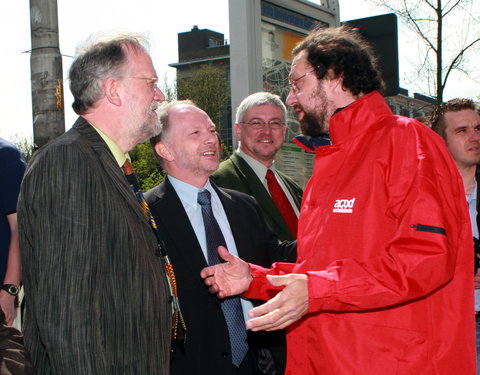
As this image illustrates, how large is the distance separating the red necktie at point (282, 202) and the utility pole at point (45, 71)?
274 cm

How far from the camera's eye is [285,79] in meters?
6.04

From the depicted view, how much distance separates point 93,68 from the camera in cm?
262

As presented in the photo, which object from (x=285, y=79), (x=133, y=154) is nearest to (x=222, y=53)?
(x=133, y=154)

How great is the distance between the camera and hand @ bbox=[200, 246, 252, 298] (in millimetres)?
2949

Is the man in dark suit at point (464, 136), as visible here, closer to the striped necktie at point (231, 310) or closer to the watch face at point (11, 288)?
the striped necktie at point (231, 310)

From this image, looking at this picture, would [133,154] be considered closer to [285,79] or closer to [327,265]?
[285,79]

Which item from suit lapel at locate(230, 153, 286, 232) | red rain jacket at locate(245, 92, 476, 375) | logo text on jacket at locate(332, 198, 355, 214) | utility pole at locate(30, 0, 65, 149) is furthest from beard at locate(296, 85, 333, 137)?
utility pole at locate(30, 0, 65, 149)

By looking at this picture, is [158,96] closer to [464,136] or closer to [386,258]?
[386,258]

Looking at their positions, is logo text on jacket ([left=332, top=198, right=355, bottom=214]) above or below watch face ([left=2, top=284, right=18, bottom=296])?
above

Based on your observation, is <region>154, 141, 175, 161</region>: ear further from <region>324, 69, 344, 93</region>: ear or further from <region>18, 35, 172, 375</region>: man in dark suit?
<region>324, 69, 344, 93</region>: ear

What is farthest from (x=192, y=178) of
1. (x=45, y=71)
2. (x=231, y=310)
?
(x=45, y=71)

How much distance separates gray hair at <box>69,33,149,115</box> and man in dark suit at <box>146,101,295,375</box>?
0.96 m

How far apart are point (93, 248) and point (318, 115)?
121cm

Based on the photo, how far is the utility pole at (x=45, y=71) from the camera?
20.6ft
